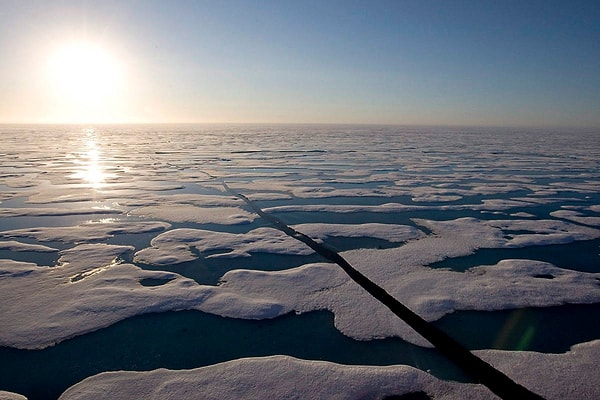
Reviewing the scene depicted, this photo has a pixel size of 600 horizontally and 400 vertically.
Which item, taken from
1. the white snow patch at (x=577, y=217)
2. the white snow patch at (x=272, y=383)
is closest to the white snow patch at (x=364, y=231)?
the white snow patch at (x=272, y=383)

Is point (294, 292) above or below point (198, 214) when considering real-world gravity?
below

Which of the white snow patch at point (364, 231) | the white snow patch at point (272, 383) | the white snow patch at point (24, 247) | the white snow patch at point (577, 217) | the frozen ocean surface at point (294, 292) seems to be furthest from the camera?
the white snow patch at point (577, 217)

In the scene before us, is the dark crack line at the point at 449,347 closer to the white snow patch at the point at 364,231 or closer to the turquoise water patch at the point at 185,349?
the turquoise water patch at the point at 185,349

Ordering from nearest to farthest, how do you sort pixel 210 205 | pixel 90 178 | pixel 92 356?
1. pixel 92 356
2. pixel 210 205
3. pixel 90 178

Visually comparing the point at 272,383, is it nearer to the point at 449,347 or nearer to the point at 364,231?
the point at 449,347

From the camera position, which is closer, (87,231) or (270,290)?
(270,290)

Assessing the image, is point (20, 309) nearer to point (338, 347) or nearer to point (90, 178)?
point (338, 347)

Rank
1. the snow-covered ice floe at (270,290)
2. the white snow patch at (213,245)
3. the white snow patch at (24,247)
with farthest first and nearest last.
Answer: the white snow patch at (24,247), the white snow patch at (213,245), the snow-covered ice floe at (270,290)

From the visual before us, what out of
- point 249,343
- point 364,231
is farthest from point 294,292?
point 364,231

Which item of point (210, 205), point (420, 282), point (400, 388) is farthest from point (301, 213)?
point (400, 388)
